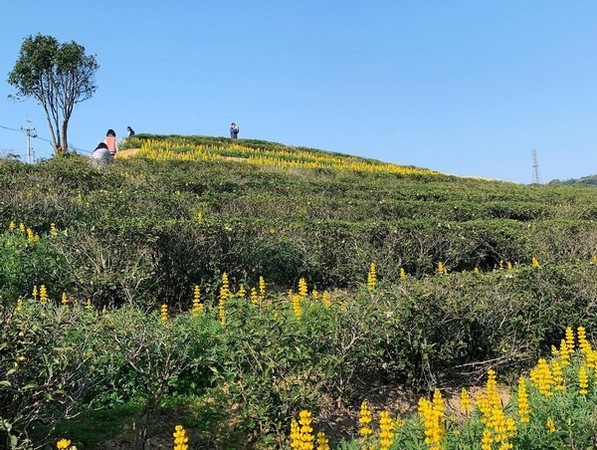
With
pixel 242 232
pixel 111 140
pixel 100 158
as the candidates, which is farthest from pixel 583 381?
pixel 111 140

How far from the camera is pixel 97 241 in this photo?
4.97m

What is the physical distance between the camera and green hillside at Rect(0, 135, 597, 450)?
2.65 metres

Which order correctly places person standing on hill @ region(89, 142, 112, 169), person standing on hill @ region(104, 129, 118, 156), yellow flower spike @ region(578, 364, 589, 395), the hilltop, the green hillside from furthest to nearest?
person standing on hill @ region(104, 129, 118, 156), person standing on hill @ region(89, 142, 112, 169), the hilltop, yellow flower spike @ region(578, 364, 589, 395), the green hillside

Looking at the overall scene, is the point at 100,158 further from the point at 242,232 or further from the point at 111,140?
the point at 242,232

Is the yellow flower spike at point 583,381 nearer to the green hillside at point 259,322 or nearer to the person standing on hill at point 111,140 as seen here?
the green hillside at point 259,322

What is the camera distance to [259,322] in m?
3.29

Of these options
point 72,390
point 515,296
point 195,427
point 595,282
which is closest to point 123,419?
point 195,427

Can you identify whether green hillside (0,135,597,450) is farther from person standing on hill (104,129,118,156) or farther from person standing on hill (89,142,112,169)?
person standing on hill (104,129,118,156)

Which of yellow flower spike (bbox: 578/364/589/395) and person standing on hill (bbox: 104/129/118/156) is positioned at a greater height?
person standing on hill (bbox: 104/129/118/156)

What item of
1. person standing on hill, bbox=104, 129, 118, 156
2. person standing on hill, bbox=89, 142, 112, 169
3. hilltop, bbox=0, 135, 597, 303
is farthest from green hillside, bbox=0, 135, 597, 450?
person standing on hill, bbox=104, 129, 118, 156

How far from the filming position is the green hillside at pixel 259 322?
8.69ft

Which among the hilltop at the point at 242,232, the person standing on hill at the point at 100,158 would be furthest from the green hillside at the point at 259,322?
the person standing on hill at the point at 100,158

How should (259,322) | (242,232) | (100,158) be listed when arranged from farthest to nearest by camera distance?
(100,158), (242,232), (259,322)

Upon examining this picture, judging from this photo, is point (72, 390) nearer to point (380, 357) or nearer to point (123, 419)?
point (123, 419)
